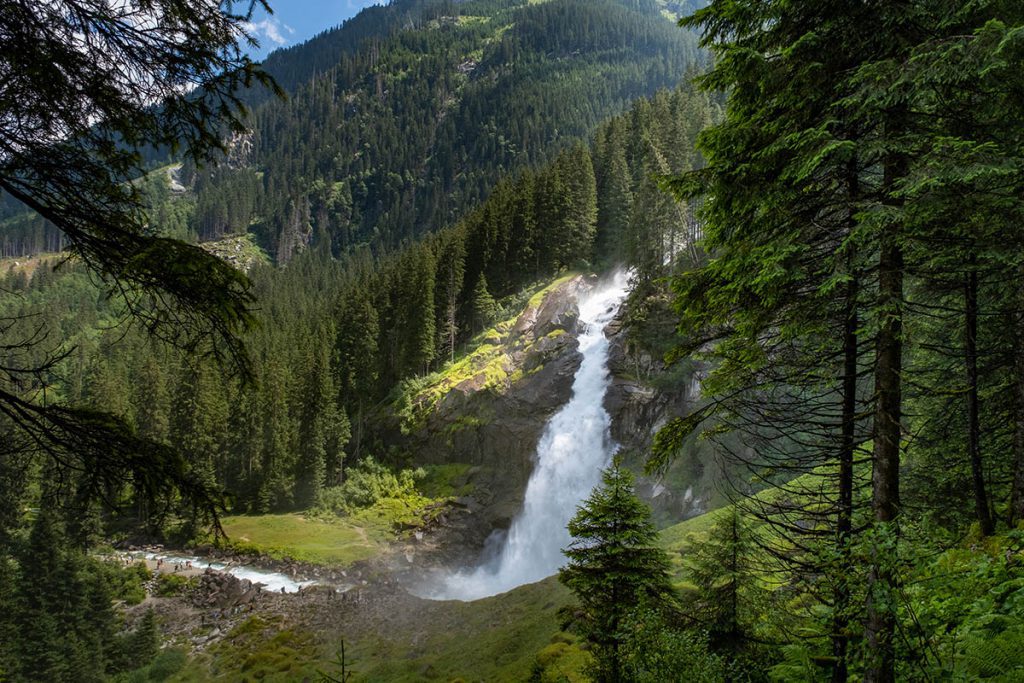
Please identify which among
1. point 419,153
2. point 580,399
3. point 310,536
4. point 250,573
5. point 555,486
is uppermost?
point 419,153

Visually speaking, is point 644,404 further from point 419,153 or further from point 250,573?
point 419,153

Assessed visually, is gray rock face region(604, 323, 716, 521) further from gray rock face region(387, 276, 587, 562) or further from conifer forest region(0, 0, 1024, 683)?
gray rock face region(387, 276, 587, 562)

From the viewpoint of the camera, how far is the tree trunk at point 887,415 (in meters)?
4.69

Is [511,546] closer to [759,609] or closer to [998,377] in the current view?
[759,609]

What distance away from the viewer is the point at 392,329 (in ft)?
175

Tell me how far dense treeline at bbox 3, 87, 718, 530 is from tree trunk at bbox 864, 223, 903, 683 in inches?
1328

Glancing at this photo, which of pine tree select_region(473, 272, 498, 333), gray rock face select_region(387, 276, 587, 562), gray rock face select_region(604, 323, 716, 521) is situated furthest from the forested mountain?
gray rock face select_region(604, 323, 716, 521)

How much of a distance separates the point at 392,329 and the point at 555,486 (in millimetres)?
27095

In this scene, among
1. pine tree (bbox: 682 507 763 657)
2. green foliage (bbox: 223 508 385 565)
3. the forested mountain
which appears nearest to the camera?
pine tree (bbox: 682 507 763 657)

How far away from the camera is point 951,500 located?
10.9m

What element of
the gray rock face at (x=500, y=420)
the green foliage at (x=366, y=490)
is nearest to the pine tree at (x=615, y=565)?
the gray rock face at (x=500, y=420)

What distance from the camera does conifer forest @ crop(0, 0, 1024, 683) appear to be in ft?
14.6

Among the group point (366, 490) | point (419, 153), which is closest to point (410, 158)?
point (419, 153)

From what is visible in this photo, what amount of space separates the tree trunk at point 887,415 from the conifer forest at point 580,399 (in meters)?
0.05
